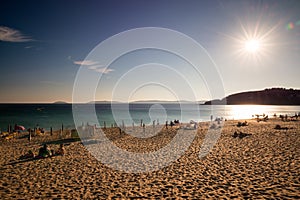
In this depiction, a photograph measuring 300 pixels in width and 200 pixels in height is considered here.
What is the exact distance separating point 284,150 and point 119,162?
11.7m

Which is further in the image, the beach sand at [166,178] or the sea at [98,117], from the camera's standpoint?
the sea at [98,117]

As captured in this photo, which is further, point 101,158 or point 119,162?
point 101,158

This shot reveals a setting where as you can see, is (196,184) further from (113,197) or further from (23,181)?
(23,181)

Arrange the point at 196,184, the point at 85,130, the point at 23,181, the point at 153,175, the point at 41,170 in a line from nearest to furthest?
the point at 196,184 → the point at 23,181 → the point at 153,175 → the point at 41,170 → the point at 85,130

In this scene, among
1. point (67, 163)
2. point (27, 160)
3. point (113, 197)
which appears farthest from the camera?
point (27, 160)

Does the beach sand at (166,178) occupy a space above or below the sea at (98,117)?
above

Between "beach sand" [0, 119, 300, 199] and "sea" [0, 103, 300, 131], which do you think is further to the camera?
"sea" [0, 103, 300, 131]

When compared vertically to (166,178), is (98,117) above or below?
below

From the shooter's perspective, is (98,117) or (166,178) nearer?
(166,178)

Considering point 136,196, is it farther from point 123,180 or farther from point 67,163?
point 67,163

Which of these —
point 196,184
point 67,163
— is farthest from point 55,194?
point 196,184

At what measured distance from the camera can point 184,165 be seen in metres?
11.2

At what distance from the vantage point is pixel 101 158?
13094mm

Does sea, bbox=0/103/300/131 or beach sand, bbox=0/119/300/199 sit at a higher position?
beach sand, bbox=0/119/300/199
